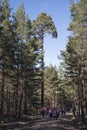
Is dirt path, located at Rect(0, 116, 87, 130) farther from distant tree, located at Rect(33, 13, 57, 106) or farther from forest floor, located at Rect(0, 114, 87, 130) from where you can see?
distant tree, located at Rect(33, 13, 57, 106)

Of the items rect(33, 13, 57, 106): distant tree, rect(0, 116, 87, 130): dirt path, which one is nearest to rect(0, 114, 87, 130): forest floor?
rect(0, 116, 87, 130): dirt path

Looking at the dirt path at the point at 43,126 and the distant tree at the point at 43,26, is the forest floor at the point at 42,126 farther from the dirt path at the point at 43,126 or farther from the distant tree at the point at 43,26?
the distant tree at the point at 43,26

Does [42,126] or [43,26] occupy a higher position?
[43,26]

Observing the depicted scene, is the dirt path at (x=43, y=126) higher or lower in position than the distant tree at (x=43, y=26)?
lower

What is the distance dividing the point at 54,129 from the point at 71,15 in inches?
672

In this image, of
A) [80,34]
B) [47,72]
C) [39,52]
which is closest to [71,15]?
[80,34]

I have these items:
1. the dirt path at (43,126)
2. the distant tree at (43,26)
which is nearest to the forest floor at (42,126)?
the dirt path at (43,126)

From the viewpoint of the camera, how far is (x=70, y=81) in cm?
5441

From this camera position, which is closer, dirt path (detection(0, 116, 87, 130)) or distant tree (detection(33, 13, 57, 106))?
dirt path (detection(0, 116, 87, 130))

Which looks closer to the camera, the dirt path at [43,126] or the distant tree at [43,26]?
the dirt path at [43,126]

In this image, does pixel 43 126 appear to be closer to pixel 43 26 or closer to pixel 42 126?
pixel 42 126

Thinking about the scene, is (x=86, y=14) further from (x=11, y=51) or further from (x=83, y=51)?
(x=11, y=51)

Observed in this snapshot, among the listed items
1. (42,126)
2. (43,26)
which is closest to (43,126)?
(42,126)

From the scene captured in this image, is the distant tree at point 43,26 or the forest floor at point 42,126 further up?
the distant tree at point 43,26
